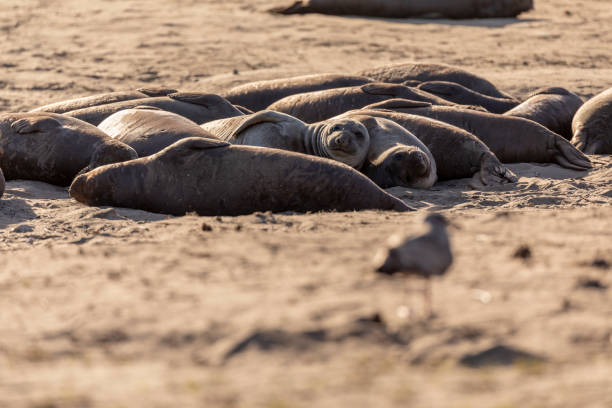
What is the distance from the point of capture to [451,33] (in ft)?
45.9

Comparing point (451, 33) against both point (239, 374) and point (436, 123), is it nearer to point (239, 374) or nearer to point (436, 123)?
point (436, 123)

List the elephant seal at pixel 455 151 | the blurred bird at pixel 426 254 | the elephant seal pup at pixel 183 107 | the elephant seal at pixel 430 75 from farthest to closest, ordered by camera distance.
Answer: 1. the elephant seal at pixel 430 75
2. the elephant seal pup at pixel 183 107
3. the elephant seal at pixel 455 151
4. the blurred bird at pixel 426 254

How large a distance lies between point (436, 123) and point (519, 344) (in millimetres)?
4505

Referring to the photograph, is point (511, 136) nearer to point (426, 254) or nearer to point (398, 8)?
point (426, 254)

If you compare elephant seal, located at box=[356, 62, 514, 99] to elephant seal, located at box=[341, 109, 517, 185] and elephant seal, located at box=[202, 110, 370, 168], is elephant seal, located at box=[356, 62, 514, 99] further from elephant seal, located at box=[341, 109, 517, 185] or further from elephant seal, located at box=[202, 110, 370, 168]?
elephant seal, located at box=[202, 110, 370, 168]

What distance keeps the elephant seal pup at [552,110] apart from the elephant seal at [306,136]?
7.79ft

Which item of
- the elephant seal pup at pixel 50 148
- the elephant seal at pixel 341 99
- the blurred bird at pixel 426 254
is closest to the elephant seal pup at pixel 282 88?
the elephant seal at pixel 341 99

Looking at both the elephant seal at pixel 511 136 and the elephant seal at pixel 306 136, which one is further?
the elephant seal at pixel 511 136

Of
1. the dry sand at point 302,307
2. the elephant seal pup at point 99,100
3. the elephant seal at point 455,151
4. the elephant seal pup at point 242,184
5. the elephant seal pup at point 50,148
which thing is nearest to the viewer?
the dry sand at point 302,307

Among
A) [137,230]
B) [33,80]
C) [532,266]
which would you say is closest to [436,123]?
[137,230]

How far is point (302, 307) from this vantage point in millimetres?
3172

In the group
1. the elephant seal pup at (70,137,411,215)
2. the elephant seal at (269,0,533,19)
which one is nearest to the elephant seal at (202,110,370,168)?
the elephant seal pup at (70,137,411,215)

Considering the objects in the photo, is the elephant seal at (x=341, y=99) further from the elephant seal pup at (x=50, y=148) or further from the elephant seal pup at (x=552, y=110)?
the elephant seal pup at (x=50, y=148)

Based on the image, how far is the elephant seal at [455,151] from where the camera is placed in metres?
6.78
